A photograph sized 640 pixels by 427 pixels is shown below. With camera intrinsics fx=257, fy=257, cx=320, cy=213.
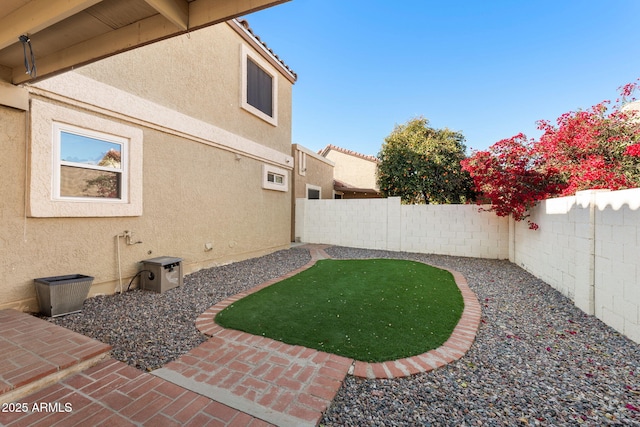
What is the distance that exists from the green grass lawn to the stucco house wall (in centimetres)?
326

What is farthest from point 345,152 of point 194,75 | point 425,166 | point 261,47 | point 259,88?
point 194,75

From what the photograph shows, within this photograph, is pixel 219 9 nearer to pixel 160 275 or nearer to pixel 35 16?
pixel 35 16

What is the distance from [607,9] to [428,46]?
253 inches

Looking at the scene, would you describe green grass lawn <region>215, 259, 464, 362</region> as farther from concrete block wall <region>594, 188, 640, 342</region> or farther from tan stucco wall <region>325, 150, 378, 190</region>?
tan stucco wall <region>325, 150, 378, 190</region>

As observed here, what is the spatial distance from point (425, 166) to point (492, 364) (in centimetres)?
1380

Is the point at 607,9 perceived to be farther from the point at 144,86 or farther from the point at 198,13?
the point at 144,86

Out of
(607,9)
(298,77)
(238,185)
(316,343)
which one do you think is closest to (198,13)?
(316,343)

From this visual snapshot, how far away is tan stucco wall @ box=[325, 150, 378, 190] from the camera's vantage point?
1017 inches

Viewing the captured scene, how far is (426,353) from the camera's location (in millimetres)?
3703

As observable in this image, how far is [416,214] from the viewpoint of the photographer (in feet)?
41.6

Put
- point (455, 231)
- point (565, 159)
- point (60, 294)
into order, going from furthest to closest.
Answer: point (455, 231), point (565, 159), point (60, 294)

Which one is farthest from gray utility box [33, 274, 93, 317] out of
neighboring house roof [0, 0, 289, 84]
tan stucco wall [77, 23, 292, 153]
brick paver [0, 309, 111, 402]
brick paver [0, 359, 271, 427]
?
tan stucco wall [77, 23, 292, 153]

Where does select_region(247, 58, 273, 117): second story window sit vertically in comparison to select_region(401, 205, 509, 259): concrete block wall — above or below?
above

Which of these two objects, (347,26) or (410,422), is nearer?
(410,422)
